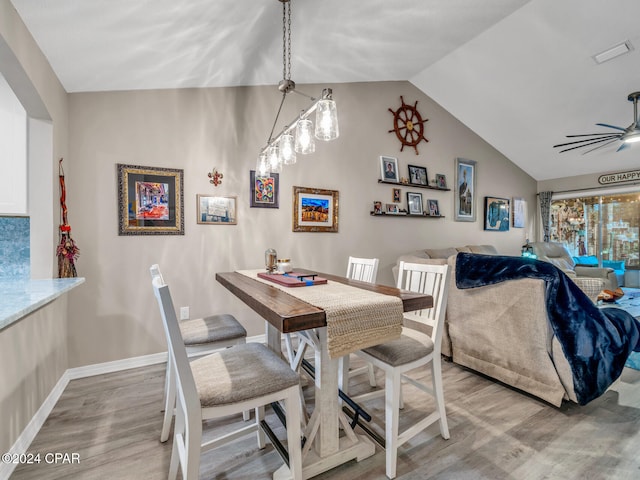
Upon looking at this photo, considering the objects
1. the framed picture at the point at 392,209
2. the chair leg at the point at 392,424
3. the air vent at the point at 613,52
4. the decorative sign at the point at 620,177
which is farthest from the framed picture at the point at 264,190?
the decorative sign at the point at 620,177

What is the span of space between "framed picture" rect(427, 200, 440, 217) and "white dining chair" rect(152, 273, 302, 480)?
11.8 feet

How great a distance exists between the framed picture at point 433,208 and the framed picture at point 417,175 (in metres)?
0.30

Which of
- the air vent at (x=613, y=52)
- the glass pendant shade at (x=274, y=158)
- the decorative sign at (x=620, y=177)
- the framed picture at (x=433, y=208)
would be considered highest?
the air vent at (x=613, y=52)

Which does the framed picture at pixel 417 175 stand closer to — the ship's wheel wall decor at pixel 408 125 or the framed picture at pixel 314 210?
the ship's wheel wall decor at pixel 408 125

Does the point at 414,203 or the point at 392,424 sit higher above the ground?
the point at 414,203

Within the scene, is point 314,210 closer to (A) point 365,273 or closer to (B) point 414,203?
(A) point 365,273

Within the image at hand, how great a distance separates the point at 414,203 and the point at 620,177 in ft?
12.1

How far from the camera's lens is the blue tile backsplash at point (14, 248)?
1999mm

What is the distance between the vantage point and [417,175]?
4.25 meters

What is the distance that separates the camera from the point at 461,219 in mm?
4762

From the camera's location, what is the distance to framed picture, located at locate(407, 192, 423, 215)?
418 centimetres

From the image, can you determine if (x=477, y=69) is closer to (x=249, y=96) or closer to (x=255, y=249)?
(x=249, y=96)

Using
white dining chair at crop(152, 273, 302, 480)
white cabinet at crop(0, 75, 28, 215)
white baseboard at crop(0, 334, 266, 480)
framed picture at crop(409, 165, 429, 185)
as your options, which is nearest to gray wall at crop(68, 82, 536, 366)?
white baseboard at crop(0, 334, 266, 480)

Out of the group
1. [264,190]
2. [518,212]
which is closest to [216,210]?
[264,190]
